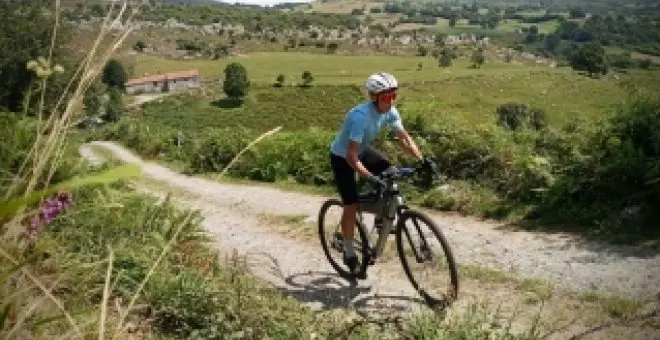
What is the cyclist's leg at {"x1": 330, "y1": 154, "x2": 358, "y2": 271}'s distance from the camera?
7.16m

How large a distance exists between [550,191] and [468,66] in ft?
479

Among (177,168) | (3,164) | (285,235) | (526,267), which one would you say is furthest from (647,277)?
(177,168)

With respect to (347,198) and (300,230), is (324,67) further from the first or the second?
(347,198)

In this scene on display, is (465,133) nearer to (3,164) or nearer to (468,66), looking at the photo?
(3,164)

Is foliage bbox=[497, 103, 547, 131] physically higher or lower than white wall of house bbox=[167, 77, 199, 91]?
higher

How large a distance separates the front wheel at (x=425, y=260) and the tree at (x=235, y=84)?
106116mm

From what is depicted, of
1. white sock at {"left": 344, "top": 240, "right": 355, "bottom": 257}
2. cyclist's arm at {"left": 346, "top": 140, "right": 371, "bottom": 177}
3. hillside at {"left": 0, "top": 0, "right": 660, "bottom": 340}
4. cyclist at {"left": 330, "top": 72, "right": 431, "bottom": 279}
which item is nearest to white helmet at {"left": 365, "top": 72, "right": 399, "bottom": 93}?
cyclist at {"left": 330, "top": 72, "right": 431, "bottom": 279}

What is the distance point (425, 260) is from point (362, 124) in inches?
62.2

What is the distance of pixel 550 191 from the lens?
9820 millimetres

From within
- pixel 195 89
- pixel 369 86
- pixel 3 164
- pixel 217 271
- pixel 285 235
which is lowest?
pixel 195 89

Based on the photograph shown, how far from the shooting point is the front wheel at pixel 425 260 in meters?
6.56

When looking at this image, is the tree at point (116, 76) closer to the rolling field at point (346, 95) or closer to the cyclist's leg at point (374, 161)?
the rolling field at point (346, 95)

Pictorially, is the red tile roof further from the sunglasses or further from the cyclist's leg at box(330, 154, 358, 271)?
the sunglasses

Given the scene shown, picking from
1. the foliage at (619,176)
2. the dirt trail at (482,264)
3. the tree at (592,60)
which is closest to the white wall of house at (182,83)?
the tree at (592,60)
